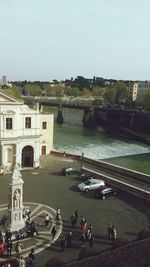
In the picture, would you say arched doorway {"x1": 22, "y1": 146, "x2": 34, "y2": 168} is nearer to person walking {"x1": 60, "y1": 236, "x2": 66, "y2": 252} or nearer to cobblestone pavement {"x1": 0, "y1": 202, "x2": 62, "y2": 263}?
cobblestone pavement {"x1": 0, "y1": 202, "x2": 62, "y2": 263}

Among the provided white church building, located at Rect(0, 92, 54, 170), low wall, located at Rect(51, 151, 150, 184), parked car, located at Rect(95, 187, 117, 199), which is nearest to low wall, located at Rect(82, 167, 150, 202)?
parked car, located at Rect(95, 187, 117, 199)

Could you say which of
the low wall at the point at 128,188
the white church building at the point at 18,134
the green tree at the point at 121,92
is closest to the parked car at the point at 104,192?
the low wall at the point at 128,188

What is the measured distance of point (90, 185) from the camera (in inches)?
1401

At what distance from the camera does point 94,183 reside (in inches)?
1415

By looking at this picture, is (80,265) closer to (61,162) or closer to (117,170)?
(117,170)

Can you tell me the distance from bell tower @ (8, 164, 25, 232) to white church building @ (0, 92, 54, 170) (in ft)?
49.7

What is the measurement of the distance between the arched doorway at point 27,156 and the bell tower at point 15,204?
62.1 feet

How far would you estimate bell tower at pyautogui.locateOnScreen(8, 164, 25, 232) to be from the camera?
25.6m

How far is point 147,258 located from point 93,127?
102 metres

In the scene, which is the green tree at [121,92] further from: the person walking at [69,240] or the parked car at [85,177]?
the person walking at [69,240]

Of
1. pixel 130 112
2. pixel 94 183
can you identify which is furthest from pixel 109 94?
pixel 94 183

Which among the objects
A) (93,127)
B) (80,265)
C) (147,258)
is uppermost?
(147,258)

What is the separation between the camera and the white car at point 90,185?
3538cm

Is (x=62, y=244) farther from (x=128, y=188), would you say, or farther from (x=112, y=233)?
(x=128, y=188)
